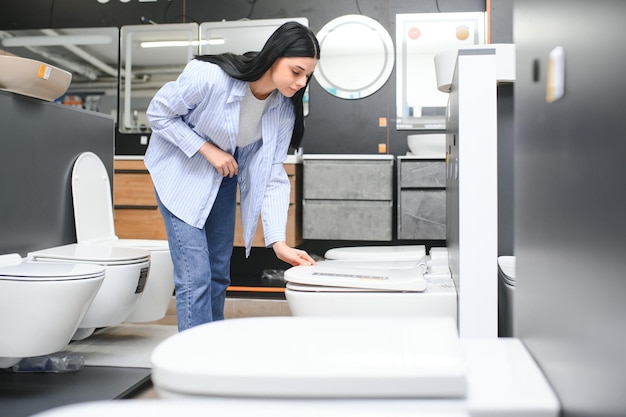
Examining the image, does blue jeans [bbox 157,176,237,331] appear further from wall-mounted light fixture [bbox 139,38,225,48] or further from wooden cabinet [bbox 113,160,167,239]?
wall-mounted light fixture [bbox 139,38,225,48]

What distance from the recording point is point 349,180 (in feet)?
13.5

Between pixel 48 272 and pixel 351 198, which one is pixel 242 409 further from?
pixel 351 198

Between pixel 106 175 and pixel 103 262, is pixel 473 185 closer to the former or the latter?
pixel 103 262

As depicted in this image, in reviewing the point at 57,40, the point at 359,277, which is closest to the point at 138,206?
the point at 57,40

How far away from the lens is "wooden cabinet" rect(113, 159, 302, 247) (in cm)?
422

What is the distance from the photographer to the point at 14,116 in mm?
2562

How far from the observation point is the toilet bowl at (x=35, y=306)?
2061 millimetres

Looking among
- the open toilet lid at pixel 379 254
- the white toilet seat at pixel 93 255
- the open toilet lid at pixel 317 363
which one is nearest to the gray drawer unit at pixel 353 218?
the open toilet lid at pixel 379 254

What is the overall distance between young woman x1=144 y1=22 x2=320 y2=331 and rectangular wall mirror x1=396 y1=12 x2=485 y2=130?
2.43m

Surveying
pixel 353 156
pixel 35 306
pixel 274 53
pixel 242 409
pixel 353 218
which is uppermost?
pixel 274 53

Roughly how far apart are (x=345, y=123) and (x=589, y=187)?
3.97 metres

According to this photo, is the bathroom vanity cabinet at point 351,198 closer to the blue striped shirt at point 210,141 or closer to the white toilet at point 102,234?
the white toilet at point 102,234

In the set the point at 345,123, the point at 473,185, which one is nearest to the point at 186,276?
the point at 473,185

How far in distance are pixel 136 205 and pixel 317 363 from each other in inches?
146
